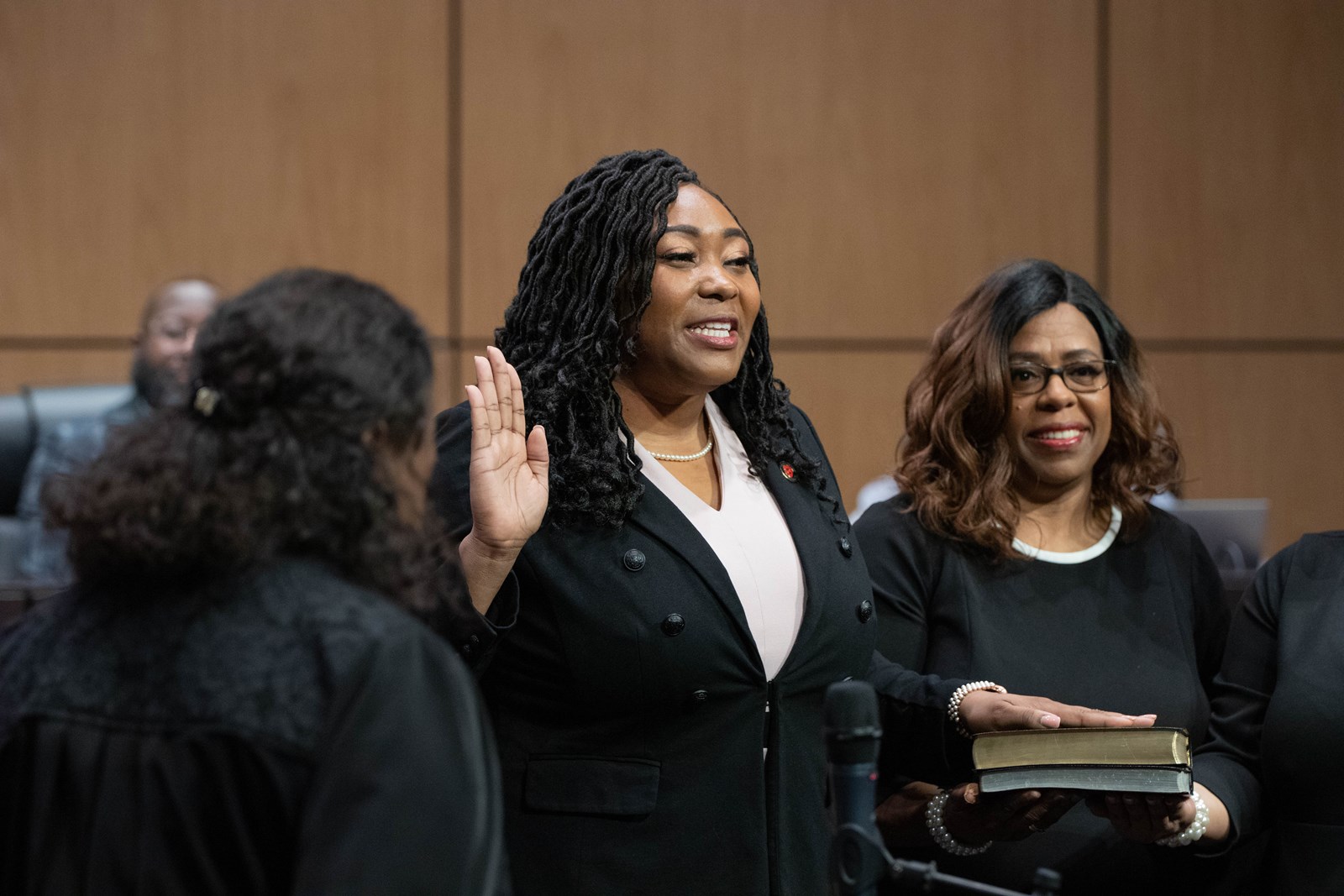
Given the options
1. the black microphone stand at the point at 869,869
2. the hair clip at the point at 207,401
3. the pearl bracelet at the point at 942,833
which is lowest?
the pearl bracelet at the point at 942,833

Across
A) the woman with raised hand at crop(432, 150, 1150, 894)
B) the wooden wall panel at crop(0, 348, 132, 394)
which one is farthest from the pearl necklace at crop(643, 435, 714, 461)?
the wooden wall panel at crop(0, 348, 132, 394)

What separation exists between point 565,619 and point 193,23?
12.9 feet

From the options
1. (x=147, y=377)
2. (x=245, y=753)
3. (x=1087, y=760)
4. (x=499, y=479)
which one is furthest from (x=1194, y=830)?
(x=147, y=377)

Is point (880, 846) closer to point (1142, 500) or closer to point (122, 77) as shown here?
point (1142, 500)

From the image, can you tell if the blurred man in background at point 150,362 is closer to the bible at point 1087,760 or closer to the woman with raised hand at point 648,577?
the woman with raised hand at point 648,577

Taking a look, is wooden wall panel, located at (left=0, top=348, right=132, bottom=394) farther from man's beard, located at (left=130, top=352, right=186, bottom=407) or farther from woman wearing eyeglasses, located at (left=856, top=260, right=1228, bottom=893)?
woman wearing eyeglasses, located at (left=856, top=260, right=1228, bottom=893)

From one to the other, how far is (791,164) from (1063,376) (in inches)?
120

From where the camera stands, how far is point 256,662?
1090mm

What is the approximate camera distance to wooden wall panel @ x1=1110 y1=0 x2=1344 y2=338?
5254 mm

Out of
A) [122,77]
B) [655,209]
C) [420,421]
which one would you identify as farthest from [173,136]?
[420,421]

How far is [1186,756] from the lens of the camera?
1642mm

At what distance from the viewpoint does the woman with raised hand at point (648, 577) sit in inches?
66.7

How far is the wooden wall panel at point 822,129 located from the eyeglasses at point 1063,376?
2.95 metres

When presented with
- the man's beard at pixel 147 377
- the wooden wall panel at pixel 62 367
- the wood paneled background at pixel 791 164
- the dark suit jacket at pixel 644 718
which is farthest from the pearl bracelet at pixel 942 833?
the wooden wall panel at pixel 62 367
